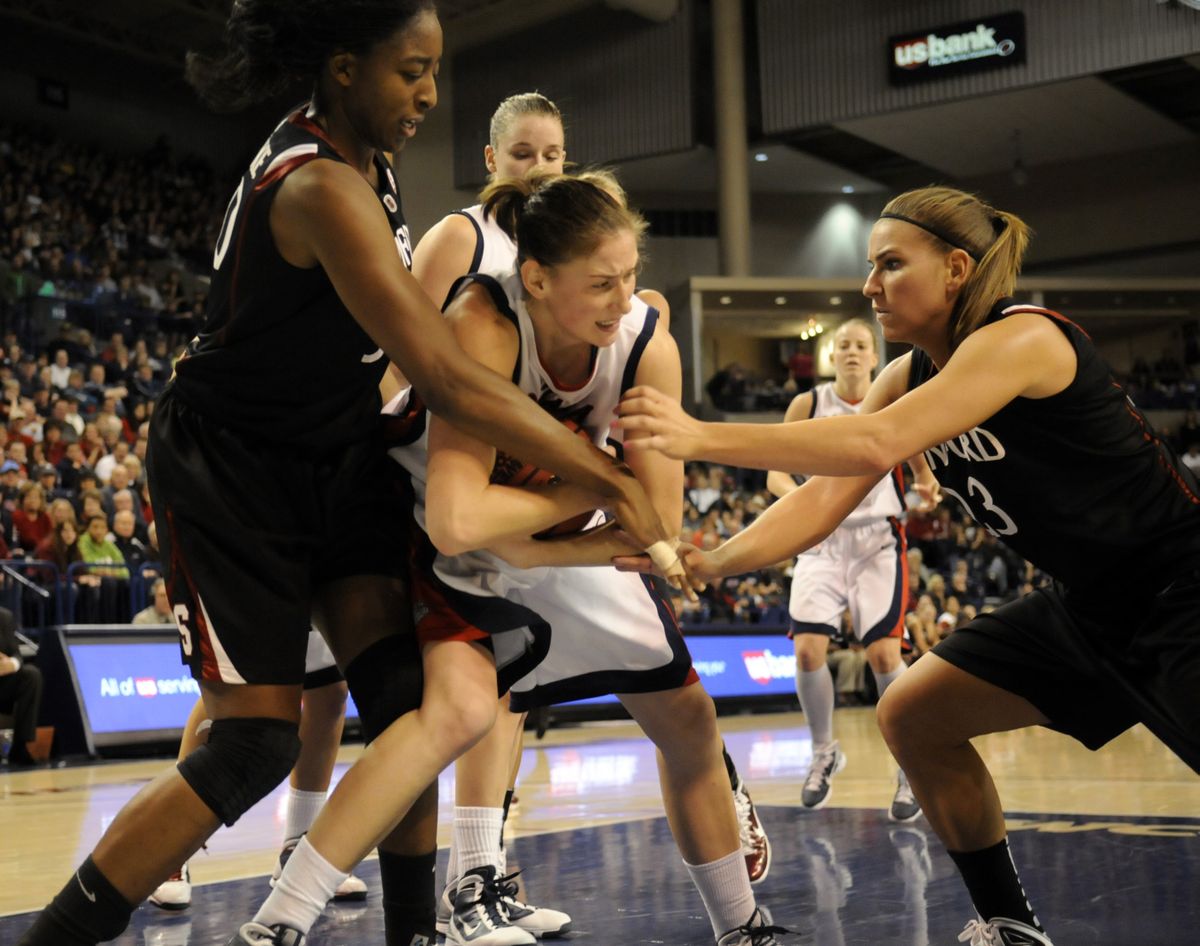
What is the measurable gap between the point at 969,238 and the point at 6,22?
23057 mm

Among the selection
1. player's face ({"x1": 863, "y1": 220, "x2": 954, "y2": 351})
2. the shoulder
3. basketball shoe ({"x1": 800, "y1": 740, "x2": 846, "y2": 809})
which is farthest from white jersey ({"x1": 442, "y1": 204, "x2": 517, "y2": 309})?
basketball shoe ({"x1": 800, "y1": 740, "x2": 846, "y2": 809})

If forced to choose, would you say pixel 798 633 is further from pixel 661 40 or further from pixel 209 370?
pixel 661 40

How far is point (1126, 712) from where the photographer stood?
3037 millimetres

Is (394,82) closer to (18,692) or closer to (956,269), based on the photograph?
(956,269)

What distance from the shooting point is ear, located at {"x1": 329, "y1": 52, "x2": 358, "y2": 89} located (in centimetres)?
254

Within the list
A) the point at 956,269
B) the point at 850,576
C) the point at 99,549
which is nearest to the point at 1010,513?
the point at 956,269

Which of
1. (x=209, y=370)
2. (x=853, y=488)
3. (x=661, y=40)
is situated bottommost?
(x=853, y=488)

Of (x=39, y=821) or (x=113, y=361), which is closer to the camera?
(x=39, y=821)

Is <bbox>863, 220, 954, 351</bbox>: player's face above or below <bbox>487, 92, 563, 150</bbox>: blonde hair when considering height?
below

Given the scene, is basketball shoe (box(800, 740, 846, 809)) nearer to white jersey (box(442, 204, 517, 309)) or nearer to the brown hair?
white jersey (box(442, 204, 517, 309))

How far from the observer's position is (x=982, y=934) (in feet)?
9.78

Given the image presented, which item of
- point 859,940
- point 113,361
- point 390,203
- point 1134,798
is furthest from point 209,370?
point 113,361

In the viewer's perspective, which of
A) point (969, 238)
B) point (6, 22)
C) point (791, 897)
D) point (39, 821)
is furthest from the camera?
point (6, 22)

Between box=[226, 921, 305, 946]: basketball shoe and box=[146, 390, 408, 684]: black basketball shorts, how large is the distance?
0.45 m
